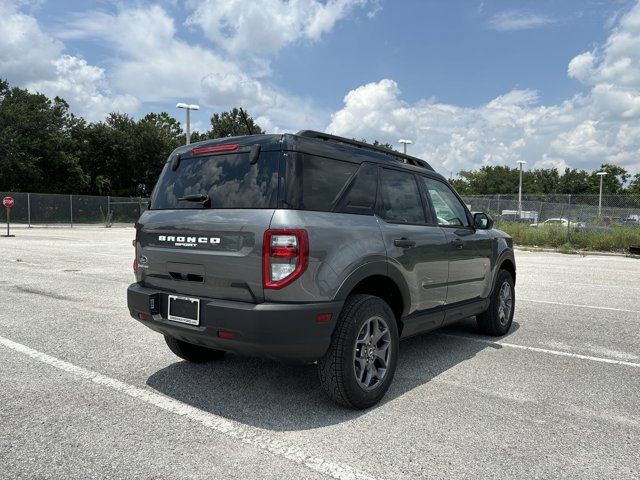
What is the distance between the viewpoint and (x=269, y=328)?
3174 millimetres

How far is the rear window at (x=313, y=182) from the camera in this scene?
339cm

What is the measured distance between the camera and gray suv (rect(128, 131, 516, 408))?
3246 millimetres

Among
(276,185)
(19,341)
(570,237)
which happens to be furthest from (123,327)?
(570,237)

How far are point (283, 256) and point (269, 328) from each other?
0.45 meters

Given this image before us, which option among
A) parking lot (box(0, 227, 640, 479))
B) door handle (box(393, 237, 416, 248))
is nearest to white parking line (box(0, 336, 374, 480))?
parking lot (box(0, 227, 640, 479))

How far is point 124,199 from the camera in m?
39.9

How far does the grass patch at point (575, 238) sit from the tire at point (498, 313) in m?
16.3

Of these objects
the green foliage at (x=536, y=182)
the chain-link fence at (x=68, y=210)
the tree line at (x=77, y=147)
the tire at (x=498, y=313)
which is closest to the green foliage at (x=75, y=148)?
the tree line at (x=77, y=147)

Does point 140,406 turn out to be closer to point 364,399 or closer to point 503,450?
point 364,399

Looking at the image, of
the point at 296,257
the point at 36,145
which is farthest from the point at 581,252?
the point at 36,145

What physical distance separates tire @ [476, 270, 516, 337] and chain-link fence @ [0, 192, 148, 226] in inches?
1212

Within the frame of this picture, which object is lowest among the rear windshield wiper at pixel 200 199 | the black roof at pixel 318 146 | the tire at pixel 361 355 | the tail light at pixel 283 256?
the tire at pixel 361 355

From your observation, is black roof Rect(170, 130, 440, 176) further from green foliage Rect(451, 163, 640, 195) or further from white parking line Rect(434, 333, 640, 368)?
green foliage Rect(451, 163, 640, 195)

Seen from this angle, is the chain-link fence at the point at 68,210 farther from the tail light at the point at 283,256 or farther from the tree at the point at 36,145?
the tail light at the point at 283,256
